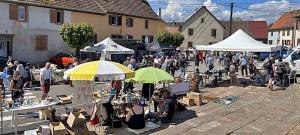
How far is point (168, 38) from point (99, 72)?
38.1 meters

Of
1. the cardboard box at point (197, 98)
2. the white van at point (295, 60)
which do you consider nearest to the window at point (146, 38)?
the white van at point (295, 60)

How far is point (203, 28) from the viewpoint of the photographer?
73.4 meters

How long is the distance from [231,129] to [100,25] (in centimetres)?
2886

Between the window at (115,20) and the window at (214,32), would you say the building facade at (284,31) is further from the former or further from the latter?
the window at (115,20)

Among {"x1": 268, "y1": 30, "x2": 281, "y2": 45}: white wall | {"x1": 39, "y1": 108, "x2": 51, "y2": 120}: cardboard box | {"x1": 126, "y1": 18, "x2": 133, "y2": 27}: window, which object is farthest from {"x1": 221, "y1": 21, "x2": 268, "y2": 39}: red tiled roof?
{"x1": 39, "y1": 108, "x2": 51, "y2": 120}: cardboard box

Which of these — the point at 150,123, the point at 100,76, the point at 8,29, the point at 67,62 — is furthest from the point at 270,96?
the point at 8,29

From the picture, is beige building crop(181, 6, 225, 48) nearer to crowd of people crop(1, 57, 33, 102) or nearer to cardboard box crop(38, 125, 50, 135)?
crowd of people crop(1, 57, 33, 102)

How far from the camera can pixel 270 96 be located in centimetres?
1981

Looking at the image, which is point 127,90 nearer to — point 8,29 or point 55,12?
point 8,29

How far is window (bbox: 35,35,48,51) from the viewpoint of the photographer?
33.8 meters

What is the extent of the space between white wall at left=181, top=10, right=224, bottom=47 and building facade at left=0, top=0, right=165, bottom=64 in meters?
29.5

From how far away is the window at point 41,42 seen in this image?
33.8m

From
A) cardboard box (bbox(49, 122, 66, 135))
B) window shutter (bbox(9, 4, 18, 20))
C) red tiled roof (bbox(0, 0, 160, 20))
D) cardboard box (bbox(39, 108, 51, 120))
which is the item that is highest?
red tiled roof (bbox(0, 0, 160, 20))

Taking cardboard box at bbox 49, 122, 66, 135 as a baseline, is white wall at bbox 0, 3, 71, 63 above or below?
above
